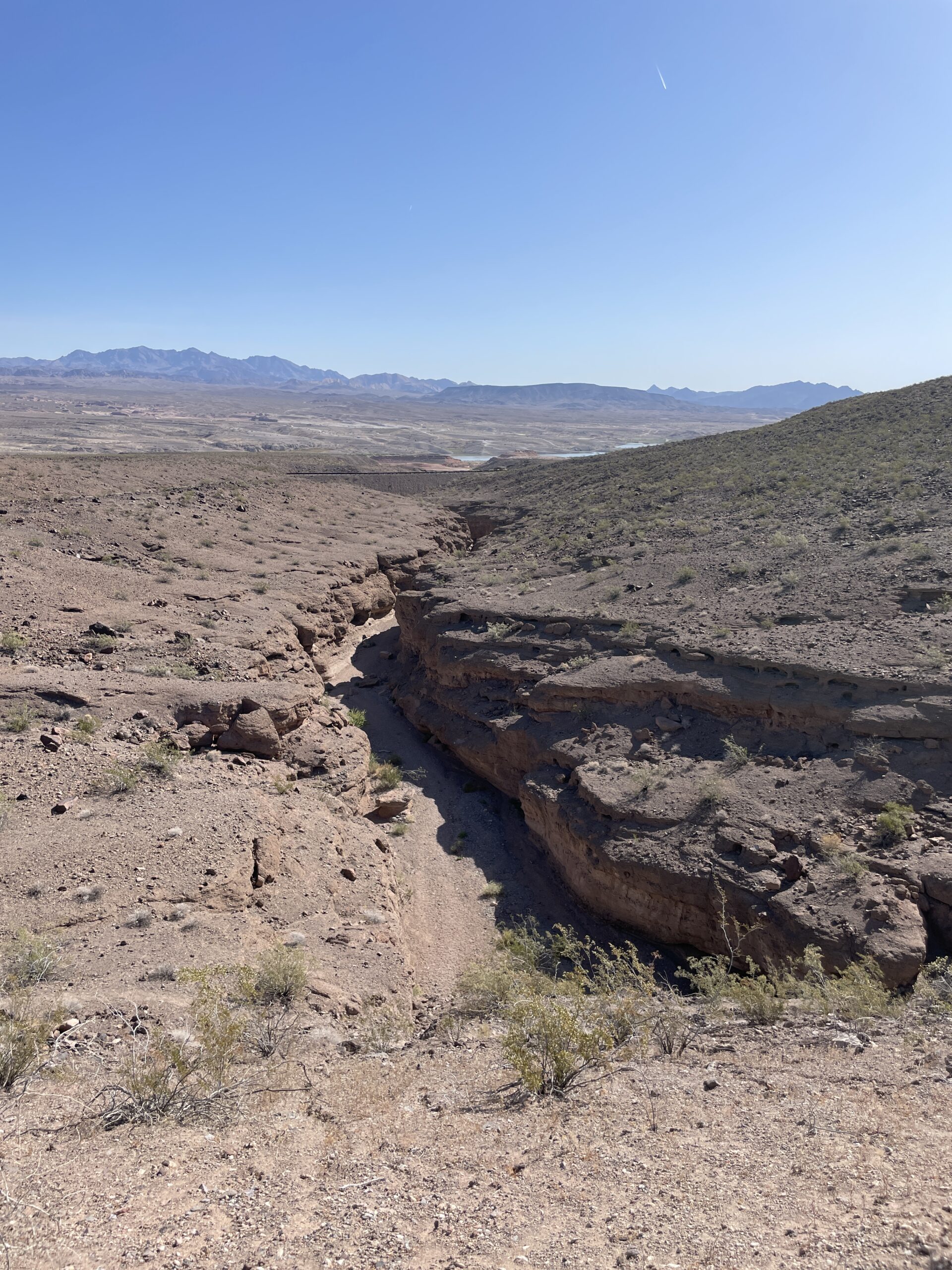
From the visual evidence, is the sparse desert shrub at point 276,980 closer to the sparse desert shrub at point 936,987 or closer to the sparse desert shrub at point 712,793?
the sparse desert shrub at point 936,987

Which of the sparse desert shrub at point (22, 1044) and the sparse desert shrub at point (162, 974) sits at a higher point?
the sparse desert shrub at point (22, 1044)

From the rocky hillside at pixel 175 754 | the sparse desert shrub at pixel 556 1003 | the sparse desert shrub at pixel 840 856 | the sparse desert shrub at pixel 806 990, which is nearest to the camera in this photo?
the sparse desert shrub at pixel 556 1003

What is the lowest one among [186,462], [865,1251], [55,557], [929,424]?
[865,1251]

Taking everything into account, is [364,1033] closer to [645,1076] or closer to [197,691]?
[645,1076]

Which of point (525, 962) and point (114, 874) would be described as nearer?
point (114, 874)

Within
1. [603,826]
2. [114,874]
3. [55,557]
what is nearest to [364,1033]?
[114,874]

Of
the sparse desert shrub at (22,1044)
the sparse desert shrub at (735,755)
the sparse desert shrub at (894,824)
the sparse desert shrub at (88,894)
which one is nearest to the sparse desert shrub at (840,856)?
the sparse desert shrub at (894,824)

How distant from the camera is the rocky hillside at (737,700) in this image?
9828 millimetres

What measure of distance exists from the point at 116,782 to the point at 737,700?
10.5 meters

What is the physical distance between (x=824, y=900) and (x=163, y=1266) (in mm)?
8524

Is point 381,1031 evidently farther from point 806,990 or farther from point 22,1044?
point 806,990

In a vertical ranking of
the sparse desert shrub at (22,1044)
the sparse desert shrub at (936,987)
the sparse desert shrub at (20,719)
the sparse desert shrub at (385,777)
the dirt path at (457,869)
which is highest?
the sparse desert shrub at (20,719)

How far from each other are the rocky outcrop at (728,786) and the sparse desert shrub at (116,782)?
23.7 feet

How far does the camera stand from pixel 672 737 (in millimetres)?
13094
